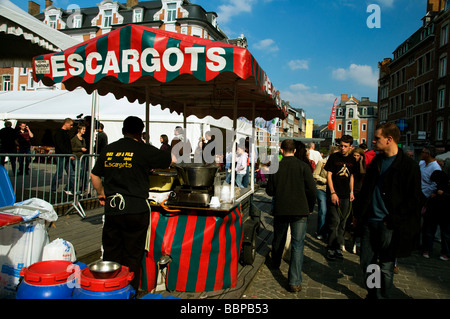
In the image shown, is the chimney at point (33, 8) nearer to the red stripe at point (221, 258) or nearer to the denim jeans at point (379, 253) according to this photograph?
the red stripe at point (221, 258)

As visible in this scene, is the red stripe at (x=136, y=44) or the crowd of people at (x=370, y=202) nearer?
the crowd of people at (x=370, y=202)

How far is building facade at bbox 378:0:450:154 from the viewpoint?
32.6 m

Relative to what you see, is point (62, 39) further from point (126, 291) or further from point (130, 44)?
point (126, 291)

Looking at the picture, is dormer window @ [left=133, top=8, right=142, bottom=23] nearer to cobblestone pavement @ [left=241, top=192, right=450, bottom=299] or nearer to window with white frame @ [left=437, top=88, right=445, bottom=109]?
window with white frame @ [left=437, top=88, right=445, bottom=109]

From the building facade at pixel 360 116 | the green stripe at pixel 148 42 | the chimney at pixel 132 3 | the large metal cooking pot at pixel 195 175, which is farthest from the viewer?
the building facade at pixel 360 116

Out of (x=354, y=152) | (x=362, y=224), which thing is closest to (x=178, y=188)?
(x=362, y=224)

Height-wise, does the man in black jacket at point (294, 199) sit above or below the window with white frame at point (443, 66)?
below

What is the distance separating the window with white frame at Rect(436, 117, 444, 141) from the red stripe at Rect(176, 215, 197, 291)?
3632cm

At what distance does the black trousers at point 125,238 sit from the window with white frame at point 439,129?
1456 inches

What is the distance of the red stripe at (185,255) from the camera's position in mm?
3855

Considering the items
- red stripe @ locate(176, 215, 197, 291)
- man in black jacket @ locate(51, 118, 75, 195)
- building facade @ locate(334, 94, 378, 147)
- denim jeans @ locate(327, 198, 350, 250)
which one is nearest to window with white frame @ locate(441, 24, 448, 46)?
denim jeans @ locate(327, 198, 350, 250)

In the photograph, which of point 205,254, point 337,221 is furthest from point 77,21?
point 205,254

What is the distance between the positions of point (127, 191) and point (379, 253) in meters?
2.74

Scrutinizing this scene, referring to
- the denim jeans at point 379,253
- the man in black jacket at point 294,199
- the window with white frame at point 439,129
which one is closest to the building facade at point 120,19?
the window with white frame at point 439,129
